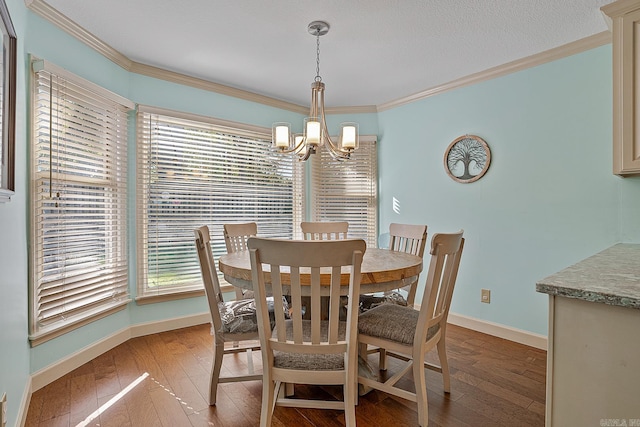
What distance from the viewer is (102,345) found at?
8.44 ft

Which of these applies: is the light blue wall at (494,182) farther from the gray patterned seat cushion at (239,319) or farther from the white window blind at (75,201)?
the gray patterned seat cushion at (239,319)

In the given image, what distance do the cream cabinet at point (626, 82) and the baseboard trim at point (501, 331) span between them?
153cm

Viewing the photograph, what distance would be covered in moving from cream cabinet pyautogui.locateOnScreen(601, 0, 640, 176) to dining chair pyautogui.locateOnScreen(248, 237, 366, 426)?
1.76 meters

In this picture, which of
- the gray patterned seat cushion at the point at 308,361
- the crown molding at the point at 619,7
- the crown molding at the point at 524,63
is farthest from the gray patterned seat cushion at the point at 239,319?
the crown molding at the point at 524,63

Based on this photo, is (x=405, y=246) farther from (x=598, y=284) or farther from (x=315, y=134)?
(x=598, y=284)

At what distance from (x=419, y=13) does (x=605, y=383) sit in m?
2.21

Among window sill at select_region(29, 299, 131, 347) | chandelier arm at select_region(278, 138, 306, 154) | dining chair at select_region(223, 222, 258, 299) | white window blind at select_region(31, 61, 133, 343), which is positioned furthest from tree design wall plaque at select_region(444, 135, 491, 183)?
window sill at select_region(29, 299, 131, 347)

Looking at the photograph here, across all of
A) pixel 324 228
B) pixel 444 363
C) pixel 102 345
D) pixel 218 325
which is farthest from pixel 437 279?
pixel 102 345

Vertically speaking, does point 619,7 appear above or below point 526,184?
above

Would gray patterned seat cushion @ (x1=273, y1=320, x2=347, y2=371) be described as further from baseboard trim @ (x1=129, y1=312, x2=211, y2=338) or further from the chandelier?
baseboard trim @ (x1=129, y1=312, x2=211, y2=338)

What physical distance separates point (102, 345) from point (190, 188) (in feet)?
4.96

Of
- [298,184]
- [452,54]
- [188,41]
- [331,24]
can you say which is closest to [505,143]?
[452,54]

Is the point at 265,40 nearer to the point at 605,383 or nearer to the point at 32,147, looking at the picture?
the point at 32,147

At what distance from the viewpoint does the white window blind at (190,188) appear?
9.82 ft
